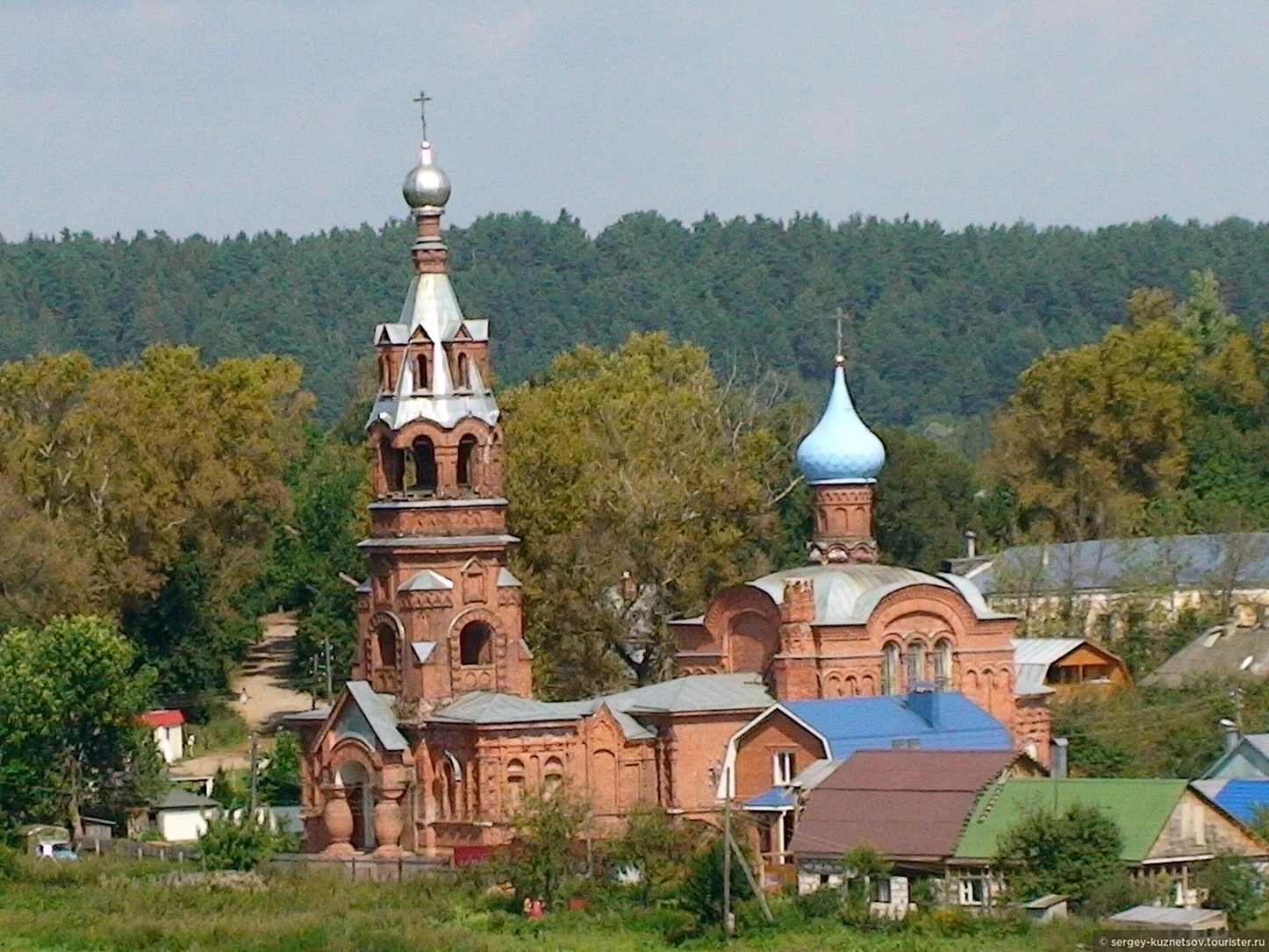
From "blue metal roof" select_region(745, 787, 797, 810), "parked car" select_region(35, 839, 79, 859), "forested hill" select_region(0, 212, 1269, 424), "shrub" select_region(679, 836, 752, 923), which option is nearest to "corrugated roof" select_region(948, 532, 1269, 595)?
"blue metal roof" select_region(745, 787, 797, 810)

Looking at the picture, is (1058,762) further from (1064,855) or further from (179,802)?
(179,802)

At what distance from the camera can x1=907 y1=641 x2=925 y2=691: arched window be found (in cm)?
4759

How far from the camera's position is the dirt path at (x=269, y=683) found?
65.2m

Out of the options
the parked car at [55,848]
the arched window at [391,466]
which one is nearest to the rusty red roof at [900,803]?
the arched window at [391,466]

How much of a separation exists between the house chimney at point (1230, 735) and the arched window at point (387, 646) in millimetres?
10922

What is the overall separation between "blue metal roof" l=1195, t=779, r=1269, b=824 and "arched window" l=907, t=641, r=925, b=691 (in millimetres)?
5560

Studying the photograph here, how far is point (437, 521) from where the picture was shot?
45.6 meters

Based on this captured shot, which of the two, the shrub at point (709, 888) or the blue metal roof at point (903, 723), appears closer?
the shrub at point (709, 888)

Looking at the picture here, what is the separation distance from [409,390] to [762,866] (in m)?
8.30

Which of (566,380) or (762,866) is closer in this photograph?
(762,866)

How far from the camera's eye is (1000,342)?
155 metres

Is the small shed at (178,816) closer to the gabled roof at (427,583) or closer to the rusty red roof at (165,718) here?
the rusty red roof at (165,718)

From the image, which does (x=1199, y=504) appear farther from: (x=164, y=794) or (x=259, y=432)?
(x=164, y=794)

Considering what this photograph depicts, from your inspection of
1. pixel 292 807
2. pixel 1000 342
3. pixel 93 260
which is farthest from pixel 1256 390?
pixel 93 260
